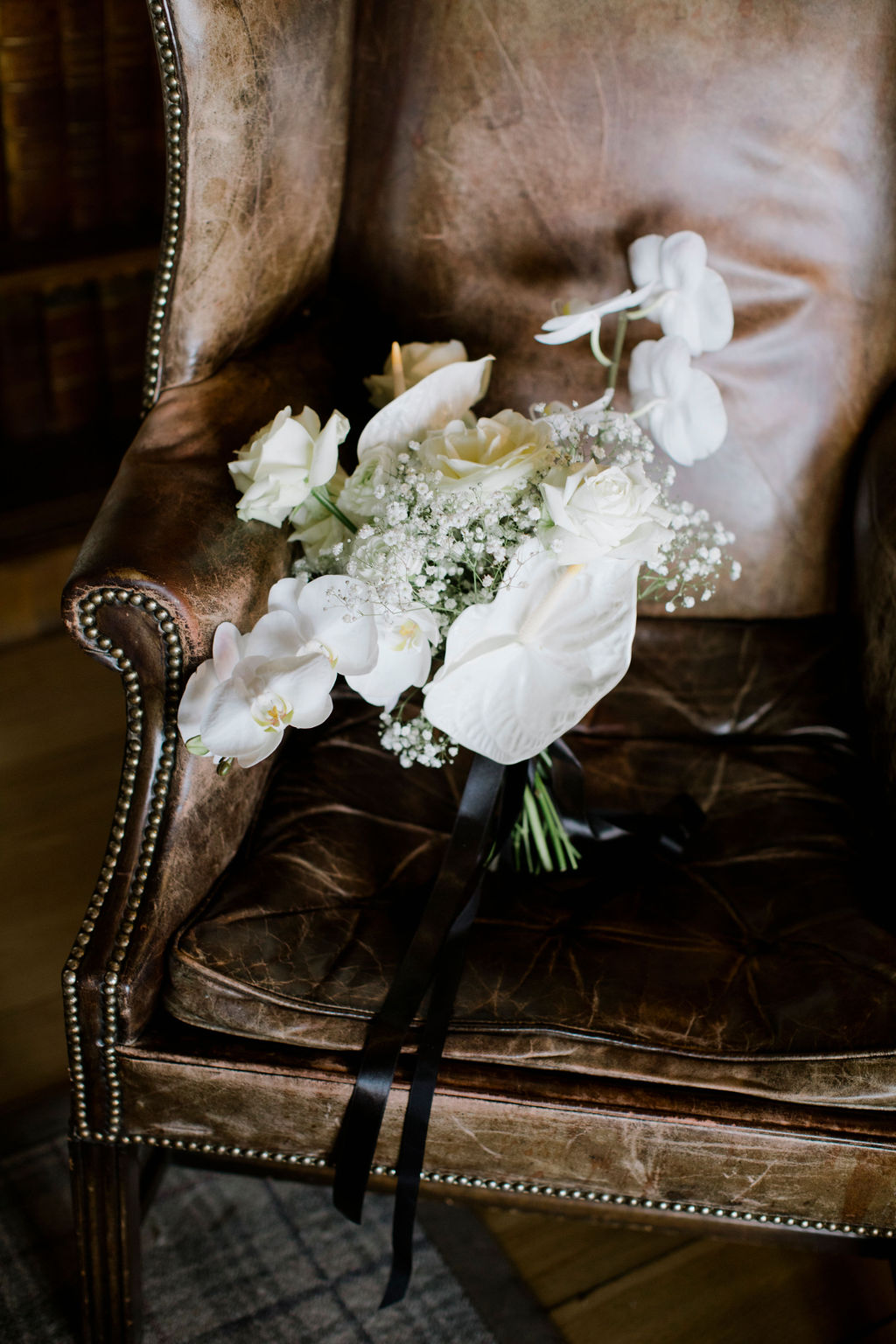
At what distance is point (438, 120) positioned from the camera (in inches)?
48.1

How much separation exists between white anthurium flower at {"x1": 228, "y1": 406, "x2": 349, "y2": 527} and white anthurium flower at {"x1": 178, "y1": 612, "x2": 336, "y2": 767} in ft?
0.38

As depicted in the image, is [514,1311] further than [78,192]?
No

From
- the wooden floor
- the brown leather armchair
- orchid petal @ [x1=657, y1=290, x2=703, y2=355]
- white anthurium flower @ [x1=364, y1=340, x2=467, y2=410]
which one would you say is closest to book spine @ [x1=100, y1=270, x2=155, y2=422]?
the wooden floor

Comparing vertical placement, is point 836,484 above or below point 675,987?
above

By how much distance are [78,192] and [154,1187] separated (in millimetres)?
1628

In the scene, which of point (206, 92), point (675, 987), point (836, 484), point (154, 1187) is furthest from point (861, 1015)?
point (206, 92)

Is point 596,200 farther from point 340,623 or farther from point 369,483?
point 340,623

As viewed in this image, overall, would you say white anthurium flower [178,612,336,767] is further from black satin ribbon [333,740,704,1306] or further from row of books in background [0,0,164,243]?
row of books in background [0,0,164,243]

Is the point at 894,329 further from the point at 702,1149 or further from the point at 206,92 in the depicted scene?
the point at 702,1149

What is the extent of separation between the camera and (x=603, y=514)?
789 mm

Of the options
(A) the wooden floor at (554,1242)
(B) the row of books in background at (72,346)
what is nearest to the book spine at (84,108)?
(B) the row of books in background at (72,346)

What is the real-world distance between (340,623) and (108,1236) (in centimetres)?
63

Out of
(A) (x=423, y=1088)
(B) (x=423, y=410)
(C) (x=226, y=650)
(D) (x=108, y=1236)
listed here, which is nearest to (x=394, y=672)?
(C) (x=226, y=650)

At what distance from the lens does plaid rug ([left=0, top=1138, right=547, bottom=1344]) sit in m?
1.11
